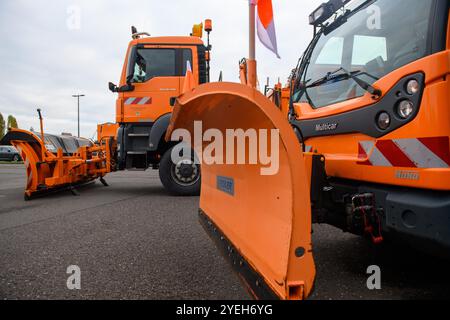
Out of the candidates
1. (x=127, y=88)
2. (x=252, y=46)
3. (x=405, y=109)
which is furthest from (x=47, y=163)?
(x=405, y=109)

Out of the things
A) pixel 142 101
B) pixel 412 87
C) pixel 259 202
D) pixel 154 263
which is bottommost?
pixel 154 263

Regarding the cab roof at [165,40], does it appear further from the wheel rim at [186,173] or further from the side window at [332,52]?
the side window at [332,52]

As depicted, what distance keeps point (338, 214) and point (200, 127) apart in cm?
109

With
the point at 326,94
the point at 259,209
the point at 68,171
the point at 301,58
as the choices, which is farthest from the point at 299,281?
the point at 68,171

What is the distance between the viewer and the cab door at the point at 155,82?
247 inches

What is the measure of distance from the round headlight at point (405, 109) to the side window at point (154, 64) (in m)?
5.12

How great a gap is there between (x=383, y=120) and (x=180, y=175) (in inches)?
184

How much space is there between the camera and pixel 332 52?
2.81 metres

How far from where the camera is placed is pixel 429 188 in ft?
5.09

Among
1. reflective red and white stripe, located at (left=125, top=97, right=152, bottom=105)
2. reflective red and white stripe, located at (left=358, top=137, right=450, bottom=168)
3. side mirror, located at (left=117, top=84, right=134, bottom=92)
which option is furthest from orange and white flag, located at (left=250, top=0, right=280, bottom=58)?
side mirror, located at (left=117, top=84, right=134, bottom=92)

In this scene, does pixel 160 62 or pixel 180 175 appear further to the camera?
pixel 160 62

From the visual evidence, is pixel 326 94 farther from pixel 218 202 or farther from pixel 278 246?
pixel 278 246

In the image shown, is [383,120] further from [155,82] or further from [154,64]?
[154,64]

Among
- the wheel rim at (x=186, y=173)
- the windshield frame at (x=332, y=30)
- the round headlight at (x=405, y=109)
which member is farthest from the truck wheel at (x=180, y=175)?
the round headlight at (x=405, y=109)
